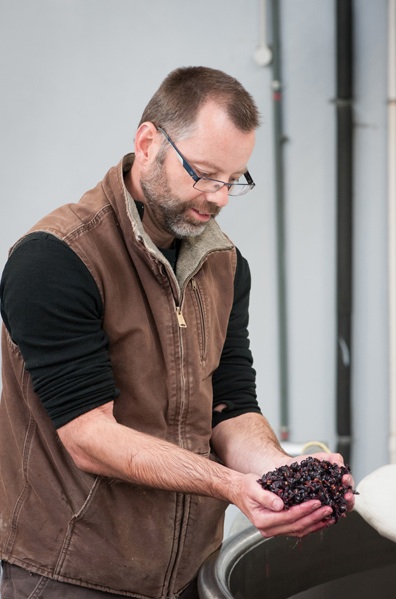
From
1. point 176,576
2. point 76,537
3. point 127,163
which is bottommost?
point 176,576

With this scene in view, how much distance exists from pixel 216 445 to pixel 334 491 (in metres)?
0.42

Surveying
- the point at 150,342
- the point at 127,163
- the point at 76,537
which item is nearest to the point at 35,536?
the point at 76,537

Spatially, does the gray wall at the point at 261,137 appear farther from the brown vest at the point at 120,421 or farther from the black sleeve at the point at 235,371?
the brown vest at the point at 120,421

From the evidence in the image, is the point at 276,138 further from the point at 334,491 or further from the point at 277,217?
the point at 334,491

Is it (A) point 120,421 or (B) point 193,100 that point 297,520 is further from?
(B) point 193,100

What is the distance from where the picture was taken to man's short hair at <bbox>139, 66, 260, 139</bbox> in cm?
156

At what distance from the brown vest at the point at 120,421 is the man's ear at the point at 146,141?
48 millimetres

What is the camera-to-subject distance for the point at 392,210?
2818mm

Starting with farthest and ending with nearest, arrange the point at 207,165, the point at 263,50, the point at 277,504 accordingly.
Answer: the point at 263,50 → the point at 207,165 → the point at 277,504

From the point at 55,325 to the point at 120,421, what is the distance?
0.23 metres

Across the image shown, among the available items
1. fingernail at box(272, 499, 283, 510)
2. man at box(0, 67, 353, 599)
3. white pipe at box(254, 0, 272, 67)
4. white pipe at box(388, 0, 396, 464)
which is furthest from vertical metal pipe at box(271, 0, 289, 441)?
fingernail at box(272, 499, 283, 510)

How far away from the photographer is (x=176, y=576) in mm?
1638

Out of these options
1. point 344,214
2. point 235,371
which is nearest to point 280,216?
point 344,214

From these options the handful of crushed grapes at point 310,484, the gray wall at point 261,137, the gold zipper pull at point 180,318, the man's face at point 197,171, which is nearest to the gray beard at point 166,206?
the man's face at point 197,171
